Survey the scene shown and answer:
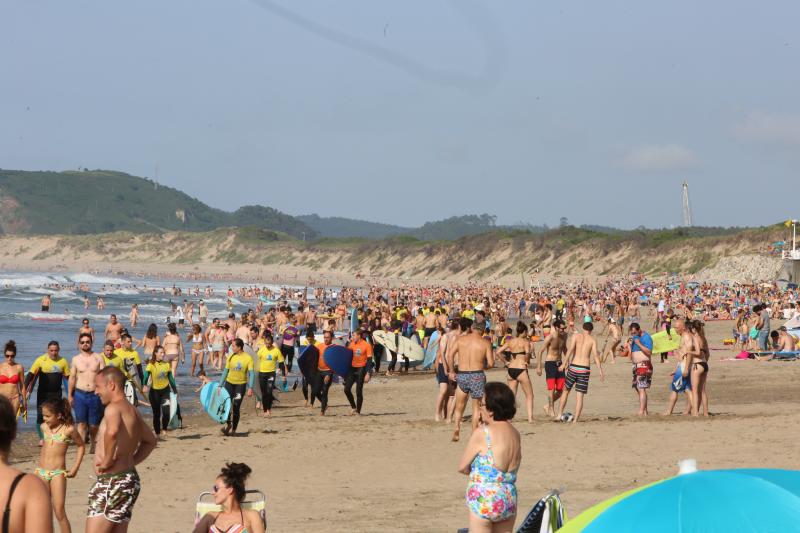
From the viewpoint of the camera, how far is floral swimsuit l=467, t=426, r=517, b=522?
534 centimetres

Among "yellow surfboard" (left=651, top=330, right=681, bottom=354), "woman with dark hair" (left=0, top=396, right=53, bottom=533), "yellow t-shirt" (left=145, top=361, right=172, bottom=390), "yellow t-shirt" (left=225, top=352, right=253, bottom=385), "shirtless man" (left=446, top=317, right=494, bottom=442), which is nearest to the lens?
"woman with dark hair" (left=0, top=396, right=53, bottom=533)

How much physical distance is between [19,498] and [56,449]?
370 centimetres

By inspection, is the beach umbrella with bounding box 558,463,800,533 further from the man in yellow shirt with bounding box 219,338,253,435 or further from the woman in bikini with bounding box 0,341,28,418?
the man in yellow shirt with bounding box 219,338,253,435

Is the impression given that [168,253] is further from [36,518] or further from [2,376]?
[36,518]

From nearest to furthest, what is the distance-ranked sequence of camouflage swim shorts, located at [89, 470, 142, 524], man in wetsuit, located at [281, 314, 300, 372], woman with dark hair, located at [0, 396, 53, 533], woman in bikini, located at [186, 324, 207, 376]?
woman with dark hair, located at [0, 396, 53, 533] → camouflage swim shorts, located at [89, 470, 142, 524] → man in wetsuit, located at [281, 314, 300, 372] → woman in bikini, located at [186, 324, 207, 376]

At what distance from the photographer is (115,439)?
5602 millimetres

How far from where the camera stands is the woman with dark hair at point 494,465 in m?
5.34

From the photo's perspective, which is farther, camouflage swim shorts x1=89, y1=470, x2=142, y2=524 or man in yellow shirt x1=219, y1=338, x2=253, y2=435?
man in yellow shirt x1=219, y1=338, x2=253, y2=435

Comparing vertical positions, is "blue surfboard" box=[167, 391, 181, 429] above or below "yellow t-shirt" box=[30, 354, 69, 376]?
below

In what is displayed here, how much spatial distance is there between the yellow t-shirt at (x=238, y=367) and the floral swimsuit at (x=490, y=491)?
7143 mm

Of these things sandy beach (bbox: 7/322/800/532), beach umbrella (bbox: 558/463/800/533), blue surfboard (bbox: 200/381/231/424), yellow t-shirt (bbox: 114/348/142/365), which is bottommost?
sandy beach (bbox: 7/322/800/532)

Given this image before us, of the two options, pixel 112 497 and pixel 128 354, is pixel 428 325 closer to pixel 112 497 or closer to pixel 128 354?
pixel 128 354

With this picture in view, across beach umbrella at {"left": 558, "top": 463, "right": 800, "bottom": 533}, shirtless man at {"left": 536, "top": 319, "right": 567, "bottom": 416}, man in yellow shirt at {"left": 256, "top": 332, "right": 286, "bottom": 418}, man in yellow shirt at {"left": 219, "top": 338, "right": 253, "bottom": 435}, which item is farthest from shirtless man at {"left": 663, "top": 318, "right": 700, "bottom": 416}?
beach umbrella at {"left": 558, "top": 463, "right": 800, "bottom": 533}

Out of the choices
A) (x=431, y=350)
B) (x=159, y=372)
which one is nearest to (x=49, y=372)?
(x=159, y=372)
